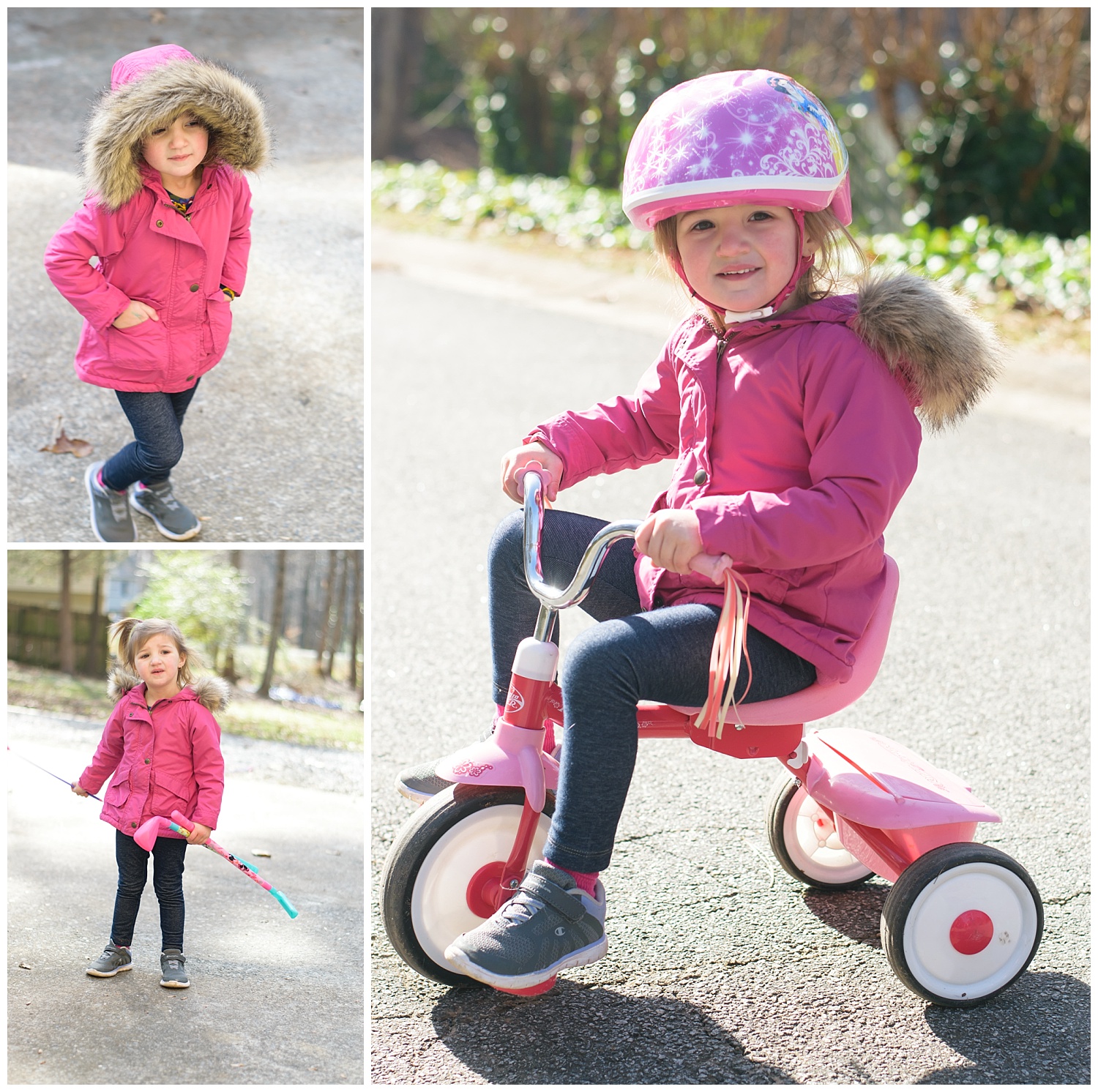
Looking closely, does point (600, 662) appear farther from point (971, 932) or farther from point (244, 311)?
point (244, 311)

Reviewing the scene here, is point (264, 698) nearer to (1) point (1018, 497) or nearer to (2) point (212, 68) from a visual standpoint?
(2) point (212, 68)

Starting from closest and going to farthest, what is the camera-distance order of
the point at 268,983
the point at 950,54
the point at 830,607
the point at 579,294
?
the point at 830,607 → the point at 268,983 → the point at 579,294 → the point at 950,54

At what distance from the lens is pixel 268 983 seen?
2.53 m

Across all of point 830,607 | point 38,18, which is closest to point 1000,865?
point 830,607

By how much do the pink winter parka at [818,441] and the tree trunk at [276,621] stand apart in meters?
1.21

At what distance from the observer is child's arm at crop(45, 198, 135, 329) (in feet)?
9.34

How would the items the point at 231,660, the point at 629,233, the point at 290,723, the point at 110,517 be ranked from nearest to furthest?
1. the point at 110,517
2. the point at 231,660
3. the point at 290,723
4. the point at 629,233

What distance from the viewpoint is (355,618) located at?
3.39 meters

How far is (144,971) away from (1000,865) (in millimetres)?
1733

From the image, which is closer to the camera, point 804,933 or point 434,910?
point 434,910

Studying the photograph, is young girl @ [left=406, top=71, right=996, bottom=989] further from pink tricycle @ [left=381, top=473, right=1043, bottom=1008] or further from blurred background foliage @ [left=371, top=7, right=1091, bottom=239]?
blurred background foliage @ [left=371, top=7, right=1091, bottom=239]

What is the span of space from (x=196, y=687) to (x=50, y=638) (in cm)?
40

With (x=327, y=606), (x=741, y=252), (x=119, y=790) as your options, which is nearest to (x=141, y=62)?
(x=327, y=606)

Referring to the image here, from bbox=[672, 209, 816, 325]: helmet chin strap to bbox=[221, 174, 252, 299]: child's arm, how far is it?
1.27 m
